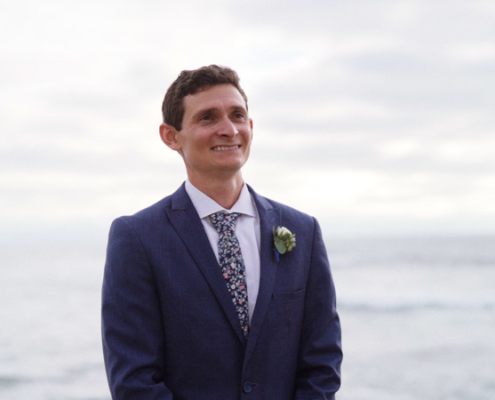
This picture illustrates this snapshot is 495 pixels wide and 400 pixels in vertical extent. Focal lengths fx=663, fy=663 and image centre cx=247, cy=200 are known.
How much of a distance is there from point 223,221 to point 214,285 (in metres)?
0.28

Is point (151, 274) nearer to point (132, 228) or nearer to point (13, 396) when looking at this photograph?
point (132, 228)

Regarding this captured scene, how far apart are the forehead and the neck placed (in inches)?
11.0

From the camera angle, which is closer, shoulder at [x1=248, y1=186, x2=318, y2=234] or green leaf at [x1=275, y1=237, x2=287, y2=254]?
green leaf at [x1=275, y1=237, x2=287, y2=254]

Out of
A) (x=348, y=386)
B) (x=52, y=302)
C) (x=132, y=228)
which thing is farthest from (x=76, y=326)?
(x=132, y=228)

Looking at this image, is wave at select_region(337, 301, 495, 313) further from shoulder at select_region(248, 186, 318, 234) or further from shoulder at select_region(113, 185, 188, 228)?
shoulder at select_region(113, 185, 188, 228)

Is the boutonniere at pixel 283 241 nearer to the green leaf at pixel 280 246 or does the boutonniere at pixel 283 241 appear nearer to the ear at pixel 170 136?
the green leaf at pixel 280 246

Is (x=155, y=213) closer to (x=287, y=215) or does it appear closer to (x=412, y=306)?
(x=287, y=215)

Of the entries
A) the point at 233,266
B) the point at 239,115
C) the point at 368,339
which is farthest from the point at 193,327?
the point at 368,339

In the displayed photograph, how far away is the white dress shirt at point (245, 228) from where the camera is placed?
2525 millimetres

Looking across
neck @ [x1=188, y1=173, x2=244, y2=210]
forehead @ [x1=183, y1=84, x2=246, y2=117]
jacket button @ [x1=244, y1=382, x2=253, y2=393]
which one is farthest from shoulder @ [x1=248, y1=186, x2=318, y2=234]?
jacket button @ [x1=244, y1=382, x2=253, y2=393]

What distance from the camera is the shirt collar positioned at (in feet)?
8.59

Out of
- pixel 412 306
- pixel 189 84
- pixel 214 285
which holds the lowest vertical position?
pixel 214 285

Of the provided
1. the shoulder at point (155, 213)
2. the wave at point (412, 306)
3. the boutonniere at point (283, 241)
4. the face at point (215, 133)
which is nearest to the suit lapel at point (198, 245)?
the shoulder at point (155, 213)

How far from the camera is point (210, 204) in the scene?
2.62 m
